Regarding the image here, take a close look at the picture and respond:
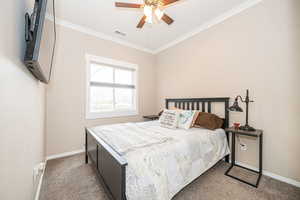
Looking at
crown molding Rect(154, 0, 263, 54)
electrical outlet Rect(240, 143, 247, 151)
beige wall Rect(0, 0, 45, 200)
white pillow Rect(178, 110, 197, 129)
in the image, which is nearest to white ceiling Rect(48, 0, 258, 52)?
crown molding Rect(154, 0, 263, 54)

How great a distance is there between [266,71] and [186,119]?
1469 mm

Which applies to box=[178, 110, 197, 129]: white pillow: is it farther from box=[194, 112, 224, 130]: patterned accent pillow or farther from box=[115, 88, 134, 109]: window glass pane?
box=[115, 88, 134, 109]: window glass pane

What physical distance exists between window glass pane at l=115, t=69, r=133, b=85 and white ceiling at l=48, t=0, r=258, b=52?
0.87 meters

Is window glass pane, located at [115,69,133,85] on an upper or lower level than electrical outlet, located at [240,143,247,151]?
Answer: upper

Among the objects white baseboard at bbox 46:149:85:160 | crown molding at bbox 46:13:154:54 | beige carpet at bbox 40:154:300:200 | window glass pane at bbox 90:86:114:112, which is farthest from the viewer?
window glass pane at bbox 90:86:114:112

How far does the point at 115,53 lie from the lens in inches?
133

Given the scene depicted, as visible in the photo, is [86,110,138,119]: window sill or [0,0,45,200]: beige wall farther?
[86,110,138,119]: window sill

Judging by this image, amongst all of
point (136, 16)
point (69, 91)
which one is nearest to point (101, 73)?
point (69, 91)

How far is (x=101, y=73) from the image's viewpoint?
3266mm

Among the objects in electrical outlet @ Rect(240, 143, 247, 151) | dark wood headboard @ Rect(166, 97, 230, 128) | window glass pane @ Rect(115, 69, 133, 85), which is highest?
window glass pane @ Rect(115, 69, 133, 85)

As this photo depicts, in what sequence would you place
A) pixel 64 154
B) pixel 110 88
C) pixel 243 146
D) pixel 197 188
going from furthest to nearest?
pixel 110 88
pixel 64 154
pixel 243 146
pixel 197 188

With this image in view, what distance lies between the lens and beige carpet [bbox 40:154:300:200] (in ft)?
5.03

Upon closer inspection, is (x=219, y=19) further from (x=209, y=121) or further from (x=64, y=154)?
(x=64, y=154)

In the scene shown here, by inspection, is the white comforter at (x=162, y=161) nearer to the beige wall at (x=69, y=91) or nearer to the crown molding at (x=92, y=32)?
the beige wall at (x=69, y=91)
